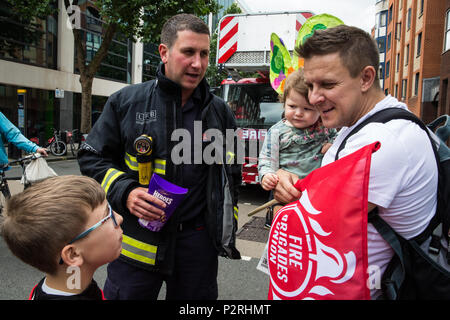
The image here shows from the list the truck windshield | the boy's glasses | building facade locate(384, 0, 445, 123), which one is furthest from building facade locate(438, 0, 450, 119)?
the boy's glasses

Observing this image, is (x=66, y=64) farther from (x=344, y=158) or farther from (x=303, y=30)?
(x=344, y=158)

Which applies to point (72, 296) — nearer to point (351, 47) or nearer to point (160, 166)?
point (160, 166)

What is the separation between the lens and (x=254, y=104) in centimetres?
705

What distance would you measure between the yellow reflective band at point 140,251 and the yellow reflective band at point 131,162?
1.35 feet

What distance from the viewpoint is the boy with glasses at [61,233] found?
1.32 m

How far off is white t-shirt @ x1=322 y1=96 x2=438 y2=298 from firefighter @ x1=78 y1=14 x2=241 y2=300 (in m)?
1.02

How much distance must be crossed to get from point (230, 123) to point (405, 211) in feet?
4.55

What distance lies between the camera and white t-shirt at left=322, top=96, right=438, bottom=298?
105 centimetres

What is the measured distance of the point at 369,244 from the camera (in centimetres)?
113

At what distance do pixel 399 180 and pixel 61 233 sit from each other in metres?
1.23

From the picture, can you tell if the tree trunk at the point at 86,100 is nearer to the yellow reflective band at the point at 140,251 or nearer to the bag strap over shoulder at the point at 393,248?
the yellow reflective band at the point at 140,251

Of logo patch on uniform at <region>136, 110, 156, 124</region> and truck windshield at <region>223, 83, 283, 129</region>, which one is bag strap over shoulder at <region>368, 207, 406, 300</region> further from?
truck windshield at <region>223, 83, 283, 129</region>

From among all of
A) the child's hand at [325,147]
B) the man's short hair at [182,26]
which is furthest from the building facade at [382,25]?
the man's short hair at [182,26]

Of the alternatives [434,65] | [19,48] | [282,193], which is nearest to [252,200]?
[282,193]
